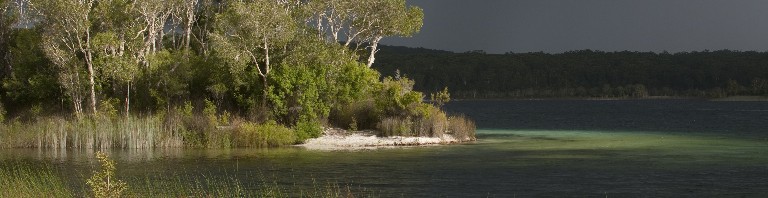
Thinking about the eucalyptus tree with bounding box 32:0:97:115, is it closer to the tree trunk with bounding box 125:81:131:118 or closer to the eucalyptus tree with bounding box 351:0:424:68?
the tree trunk with bounding box 125:81:131:118

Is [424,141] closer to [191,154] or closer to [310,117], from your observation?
[310,117]

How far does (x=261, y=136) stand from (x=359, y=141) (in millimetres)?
4942

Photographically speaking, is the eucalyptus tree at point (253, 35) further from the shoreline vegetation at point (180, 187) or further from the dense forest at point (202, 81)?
the shoreline vegetation at point (180, 187)

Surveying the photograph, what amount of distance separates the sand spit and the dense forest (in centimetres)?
62

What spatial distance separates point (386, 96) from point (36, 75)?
1905 cm

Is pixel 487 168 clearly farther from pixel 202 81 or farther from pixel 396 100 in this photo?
pixel 202 81

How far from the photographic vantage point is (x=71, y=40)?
4909 cm

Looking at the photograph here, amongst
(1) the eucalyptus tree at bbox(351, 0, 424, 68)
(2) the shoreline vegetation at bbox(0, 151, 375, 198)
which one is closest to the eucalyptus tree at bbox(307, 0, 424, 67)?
(1) the eucalyptus tree at bbox(351, 0, 424, 68)

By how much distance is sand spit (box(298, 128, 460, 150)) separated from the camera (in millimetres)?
48406

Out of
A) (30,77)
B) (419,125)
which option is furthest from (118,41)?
(419,125)

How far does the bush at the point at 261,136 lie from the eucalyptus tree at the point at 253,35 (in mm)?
2790

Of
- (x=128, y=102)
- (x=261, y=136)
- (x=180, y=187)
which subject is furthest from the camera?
(x=128, y=102)

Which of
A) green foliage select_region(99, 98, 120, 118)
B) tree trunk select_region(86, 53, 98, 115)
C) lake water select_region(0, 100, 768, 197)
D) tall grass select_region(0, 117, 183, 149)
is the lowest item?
lake water select_region(0, 100, 768, 197)

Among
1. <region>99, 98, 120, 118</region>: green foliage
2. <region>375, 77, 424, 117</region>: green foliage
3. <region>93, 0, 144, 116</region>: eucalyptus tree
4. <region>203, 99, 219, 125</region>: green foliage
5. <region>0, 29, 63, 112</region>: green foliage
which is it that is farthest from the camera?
<region>0, 29, 63, 112</region>: green foliage
